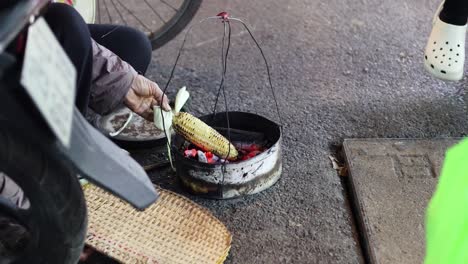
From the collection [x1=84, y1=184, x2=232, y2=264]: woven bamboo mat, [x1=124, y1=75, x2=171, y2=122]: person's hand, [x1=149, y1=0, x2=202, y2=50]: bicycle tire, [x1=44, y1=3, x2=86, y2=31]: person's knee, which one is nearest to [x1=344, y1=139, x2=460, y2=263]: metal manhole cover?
[x1=84, y1=184, x2=232, y2=264]: woven bamboo mat

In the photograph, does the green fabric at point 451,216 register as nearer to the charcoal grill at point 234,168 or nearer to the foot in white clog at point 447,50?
the charcoal grill at point 234,168

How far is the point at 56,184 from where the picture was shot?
2.88 feet

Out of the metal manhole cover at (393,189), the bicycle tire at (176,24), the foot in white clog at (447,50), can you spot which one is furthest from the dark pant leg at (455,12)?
the bicycle tire at (176,24)

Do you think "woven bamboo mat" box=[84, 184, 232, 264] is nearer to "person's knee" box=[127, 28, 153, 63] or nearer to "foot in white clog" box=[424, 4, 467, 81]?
"person's knee" box=[127, 28, 153, 63]

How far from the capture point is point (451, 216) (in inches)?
37.5

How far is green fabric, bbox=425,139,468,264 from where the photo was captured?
0.92m

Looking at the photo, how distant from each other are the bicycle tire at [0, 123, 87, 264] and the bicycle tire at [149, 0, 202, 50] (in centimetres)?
125

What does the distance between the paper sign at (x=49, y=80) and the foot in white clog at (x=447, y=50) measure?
1463 mm

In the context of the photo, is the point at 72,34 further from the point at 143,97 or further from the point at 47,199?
the point at 47,199

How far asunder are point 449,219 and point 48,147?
60 cm

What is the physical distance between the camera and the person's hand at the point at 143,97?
151 cm

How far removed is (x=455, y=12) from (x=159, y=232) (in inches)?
44.6

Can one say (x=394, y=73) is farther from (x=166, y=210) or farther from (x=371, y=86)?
(x=166, y=210)

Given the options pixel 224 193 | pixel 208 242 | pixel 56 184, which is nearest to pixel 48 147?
pixel 56 184
